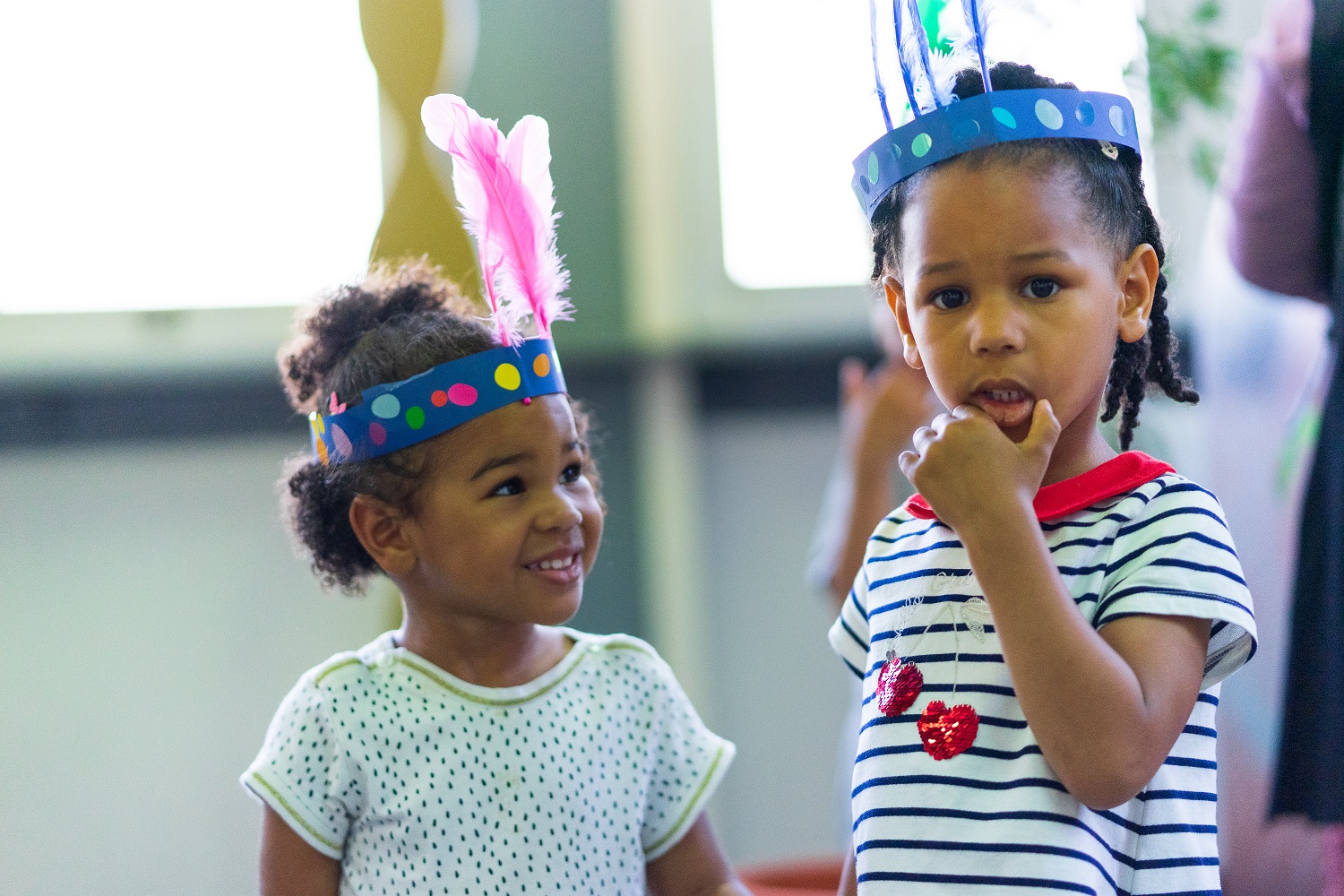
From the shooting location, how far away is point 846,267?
2.74 m

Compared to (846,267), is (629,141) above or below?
above

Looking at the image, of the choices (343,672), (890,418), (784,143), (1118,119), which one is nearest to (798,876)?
(890,418)

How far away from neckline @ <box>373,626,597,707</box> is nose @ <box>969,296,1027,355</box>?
54 cm

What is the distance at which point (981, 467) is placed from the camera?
0.87m

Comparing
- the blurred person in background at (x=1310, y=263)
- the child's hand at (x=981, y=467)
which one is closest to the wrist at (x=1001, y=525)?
the child's hand at (x=981, y=467)

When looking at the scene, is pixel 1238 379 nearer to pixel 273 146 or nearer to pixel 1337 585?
pixel 1337 585

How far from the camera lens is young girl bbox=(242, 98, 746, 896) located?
3.76ft

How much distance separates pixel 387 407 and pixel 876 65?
52 centimetres

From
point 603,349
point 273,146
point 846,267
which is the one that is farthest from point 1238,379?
point 273,146

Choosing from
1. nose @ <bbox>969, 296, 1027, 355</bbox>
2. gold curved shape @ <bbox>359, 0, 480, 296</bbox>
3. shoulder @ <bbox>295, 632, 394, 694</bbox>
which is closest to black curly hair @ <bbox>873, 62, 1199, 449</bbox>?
nose @ <bbox>969, 296, 1027, 355</bbox>

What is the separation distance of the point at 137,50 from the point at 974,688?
6.73 feet

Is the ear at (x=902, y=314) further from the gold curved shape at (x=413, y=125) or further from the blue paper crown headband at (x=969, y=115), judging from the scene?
the gold curved shape at (x=413, y=125)

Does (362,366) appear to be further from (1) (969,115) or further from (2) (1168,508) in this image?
(2) (1168,508)

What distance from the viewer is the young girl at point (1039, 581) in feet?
2.73
